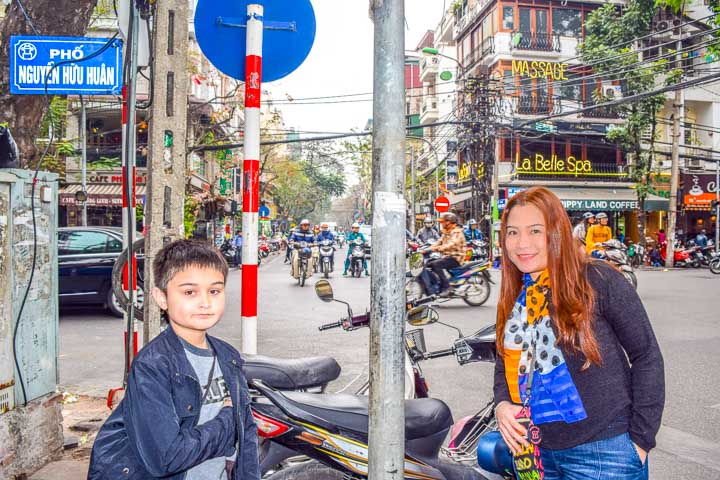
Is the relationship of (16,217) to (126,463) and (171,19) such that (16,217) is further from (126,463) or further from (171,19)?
(126,463)

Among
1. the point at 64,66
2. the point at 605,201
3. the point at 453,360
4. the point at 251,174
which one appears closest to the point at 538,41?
the point at 605,201

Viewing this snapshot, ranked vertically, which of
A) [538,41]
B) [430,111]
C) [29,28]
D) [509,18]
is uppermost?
[509,18]

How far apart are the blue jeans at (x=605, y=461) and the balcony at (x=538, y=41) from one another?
2922cm

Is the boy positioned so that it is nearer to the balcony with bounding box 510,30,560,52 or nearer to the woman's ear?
the woman's ear

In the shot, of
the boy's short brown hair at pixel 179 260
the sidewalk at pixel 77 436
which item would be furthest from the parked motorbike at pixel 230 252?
the boy's short brown hair at pixel 179 260

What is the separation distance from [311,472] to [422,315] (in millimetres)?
1142

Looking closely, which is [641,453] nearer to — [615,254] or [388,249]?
[388,249]

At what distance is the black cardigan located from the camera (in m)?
1.73

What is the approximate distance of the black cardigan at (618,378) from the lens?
5.67 feet

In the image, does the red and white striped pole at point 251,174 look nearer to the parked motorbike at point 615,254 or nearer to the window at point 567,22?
the parked motorbike at point 615,254

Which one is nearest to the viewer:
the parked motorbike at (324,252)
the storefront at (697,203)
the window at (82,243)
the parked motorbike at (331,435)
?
the parked motorbike at (331,435)

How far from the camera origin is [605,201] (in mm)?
26953

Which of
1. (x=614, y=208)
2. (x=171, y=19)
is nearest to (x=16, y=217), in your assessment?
(x=171, y=19)

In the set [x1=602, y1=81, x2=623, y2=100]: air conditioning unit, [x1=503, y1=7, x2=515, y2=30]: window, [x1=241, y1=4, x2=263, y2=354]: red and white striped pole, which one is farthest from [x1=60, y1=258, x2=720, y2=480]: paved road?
[x1=503, y1=7, x2=515, y2=30]: window
